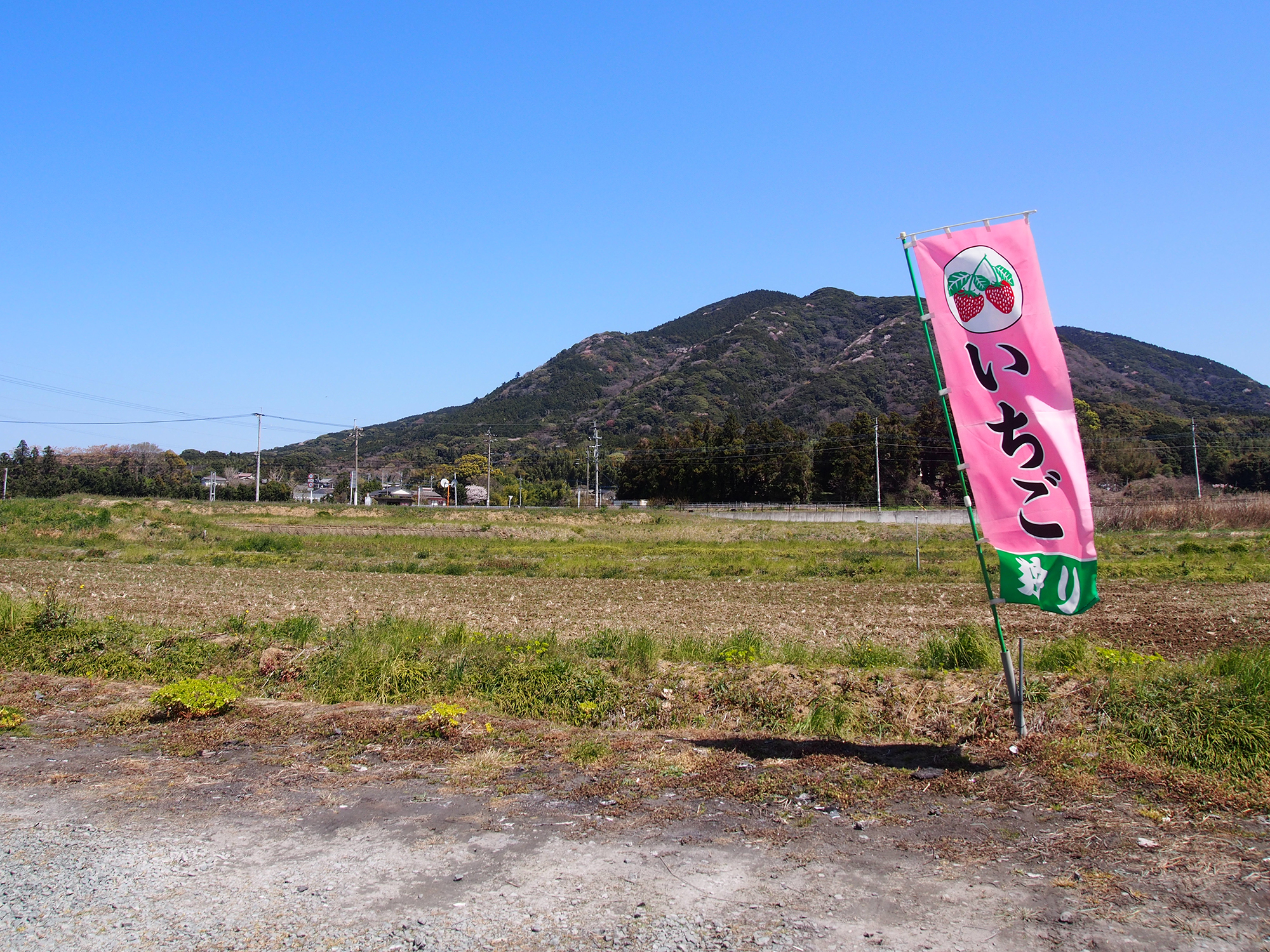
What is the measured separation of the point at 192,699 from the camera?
306 inches

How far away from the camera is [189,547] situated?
116ft

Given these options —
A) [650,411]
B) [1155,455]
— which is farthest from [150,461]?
[1155,455]

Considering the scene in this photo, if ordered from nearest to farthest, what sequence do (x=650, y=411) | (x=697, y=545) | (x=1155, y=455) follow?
(x=697, y=545) → (x=1155, y=455) → (x=650, y=411)

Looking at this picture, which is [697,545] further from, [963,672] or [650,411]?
[650,411]

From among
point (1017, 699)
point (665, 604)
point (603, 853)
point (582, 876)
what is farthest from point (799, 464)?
point (582, 876)

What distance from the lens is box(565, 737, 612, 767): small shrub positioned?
6.32m

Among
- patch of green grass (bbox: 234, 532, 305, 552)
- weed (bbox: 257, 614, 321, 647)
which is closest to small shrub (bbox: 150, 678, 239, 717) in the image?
weed (bbox: 257, 614, 321, 647)

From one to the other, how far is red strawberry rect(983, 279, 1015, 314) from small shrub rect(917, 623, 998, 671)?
14.0 feet

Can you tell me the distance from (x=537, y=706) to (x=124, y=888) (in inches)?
167

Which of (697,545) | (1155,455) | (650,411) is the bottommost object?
(697,545)

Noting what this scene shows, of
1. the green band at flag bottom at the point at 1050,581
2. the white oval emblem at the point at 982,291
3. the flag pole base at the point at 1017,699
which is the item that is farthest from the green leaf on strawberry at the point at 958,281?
the flag pole base at the point at 1017,699

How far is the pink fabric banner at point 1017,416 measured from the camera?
541 centimetres

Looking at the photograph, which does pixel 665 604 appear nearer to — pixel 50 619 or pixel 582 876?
pixel 50 619

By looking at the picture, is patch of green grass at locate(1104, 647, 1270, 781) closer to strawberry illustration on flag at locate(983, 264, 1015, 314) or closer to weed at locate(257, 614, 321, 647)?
strawberry illustration on flag at locate(983, 264, 1015, 314)
